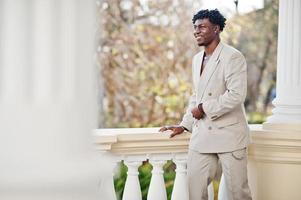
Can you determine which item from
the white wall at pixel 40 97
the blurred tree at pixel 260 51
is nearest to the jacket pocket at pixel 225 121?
the white wall at pixel 40 97

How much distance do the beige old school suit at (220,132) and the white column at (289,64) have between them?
0.52 m

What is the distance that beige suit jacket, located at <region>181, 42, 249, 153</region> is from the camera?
13.0ft

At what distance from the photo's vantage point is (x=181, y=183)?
4.23 meters

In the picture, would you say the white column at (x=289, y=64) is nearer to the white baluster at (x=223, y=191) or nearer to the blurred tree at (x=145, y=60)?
the white baluster at (x=223, y=191)

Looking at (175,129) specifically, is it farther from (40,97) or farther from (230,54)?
(40,97)

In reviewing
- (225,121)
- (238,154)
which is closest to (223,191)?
(238,154)

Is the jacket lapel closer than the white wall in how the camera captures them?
No

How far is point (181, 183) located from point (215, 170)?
23cm

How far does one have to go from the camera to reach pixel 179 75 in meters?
9.30

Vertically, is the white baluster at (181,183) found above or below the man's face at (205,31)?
below

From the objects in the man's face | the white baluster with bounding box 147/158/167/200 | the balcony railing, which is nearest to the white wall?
the balcony railing

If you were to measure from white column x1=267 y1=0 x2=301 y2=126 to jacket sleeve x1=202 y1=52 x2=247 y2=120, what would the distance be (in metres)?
0.63

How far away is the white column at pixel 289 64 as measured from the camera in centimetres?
448

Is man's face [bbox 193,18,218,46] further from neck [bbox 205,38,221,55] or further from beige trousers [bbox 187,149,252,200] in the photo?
beige trousers [bbox 187,149,252,200]
